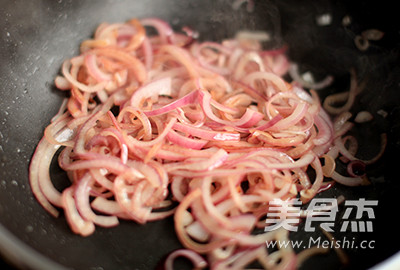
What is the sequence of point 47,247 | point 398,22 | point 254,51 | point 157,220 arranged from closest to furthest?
1. point 47,247
2. point 157,220
3. point 398,22
4. point 254,51

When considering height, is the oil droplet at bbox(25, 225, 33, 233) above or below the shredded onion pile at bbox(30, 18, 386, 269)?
above

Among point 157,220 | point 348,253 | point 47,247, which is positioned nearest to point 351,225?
point 348,253

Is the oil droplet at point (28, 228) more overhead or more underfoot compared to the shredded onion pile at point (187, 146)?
more overhead

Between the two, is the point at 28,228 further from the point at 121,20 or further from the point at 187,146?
the point at 121,20

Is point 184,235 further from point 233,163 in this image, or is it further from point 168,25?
point 168,25
